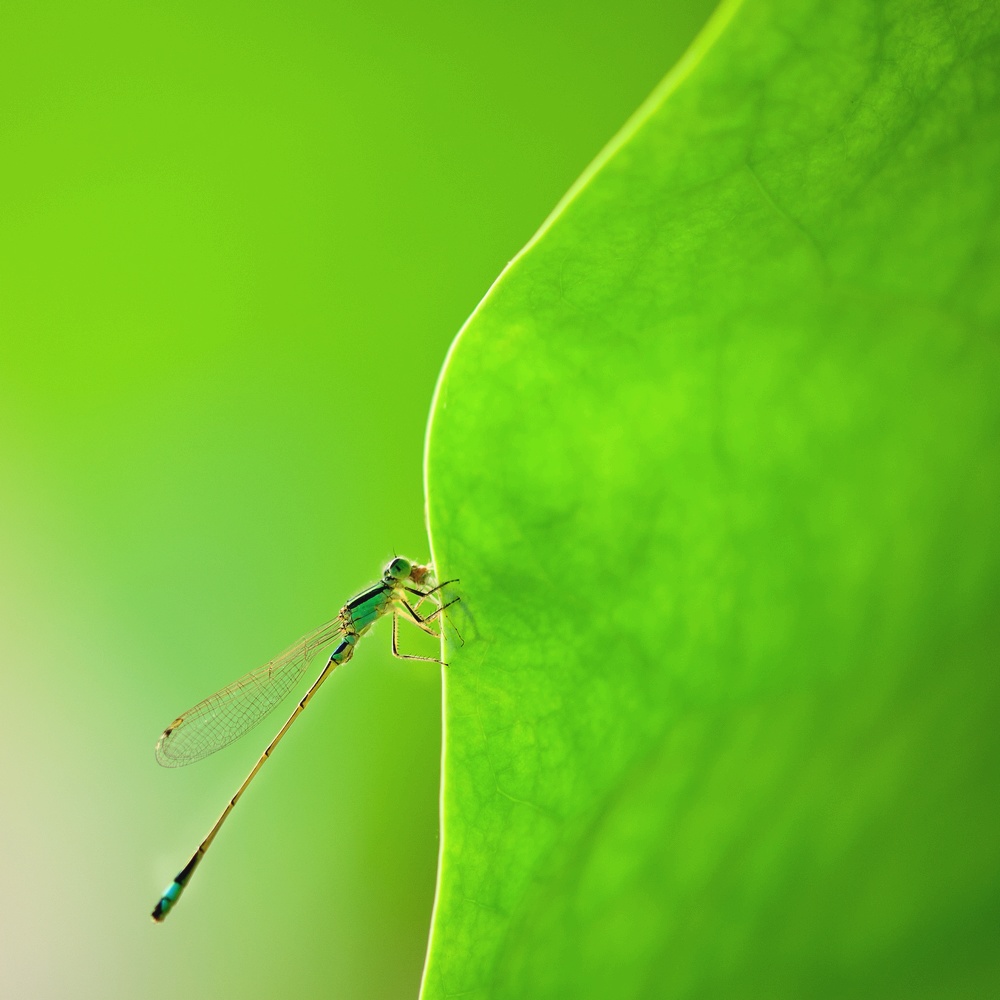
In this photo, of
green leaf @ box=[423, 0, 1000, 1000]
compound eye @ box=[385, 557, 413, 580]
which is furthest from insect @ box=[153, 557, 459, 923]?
green leaf @ box=[423, 0, 1000, 1000]

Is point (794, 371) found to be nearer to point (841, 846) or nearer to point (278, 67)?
point (841, 846)

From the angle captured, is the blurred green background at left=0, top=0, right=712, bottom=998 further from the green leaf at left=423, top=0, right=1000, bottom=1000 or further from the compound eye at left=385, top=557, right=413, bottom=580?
the green leaf at left=423, top=0, right=1000, bottom=1000

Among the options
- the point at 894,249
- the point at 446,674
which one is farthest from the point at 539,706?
the point at 894,249

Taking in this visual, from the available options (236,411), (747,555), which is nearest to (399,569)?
(236,411)

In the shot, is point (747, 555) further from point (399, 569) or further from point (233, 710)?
point (233, 710)

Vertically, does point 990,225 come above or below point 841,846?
above
